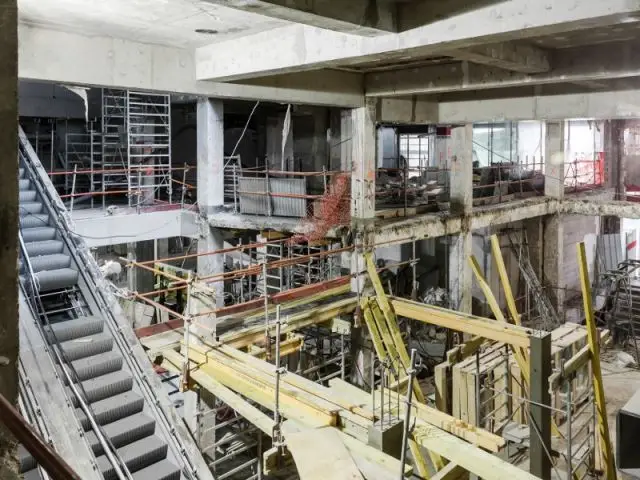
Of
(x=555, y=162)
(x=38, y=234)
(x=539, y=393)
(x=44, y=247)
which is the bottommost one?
(x=539, y=393)

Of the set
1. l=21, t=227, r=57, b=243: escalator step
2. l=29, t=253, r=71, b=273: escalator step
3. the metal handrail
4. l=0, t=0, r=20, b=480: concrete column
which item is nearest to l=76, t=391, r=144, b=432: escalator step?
l=29, t=253, r=71, b=273: escalator step

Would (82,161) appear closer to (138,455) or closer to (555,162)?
(138,455)

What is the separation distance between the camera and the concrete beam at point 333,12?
4641 mm

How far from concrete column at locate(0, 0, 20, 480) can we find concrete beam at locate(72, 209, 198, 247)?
9.89 meters

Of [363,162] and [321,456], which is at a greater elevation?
[363,162]

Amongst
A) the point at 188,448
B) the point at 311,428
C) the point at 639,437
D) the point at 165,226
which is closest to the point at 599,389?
the point at 311,428

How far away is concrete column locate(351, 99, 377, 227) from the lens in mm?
11508

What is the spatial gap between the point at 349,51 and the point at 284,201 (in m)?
7.32

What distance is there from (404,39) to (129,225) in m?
9.06

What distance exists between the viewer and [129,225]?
13070mm

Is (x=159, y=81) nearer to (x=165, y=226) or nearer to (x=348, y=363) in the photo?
(x=165, y=226)

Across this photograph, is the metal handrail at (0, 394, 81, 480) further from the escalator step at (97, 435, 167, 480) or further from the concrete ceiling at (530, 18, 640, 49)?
the concrete ceiling at (530, 18, 640, 49)

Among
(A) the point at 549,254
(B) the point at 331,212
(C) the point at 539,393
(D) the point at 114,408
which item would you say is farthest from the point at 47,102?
(C) the point at 539,393

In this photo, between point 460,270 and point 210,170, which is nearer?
point 210,170
